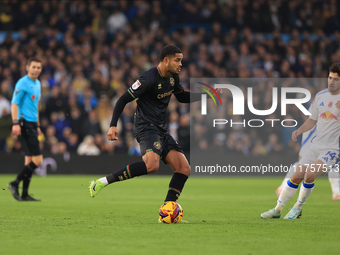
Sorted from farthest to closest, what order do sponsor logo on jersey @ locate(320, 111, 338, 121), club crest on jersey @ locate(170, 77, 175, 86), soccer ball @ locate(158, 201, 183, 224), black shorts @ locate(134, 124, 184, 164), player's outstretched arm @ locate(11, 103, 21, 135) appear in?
player's outstretched arm @ locate(11, 103, 21, 135), sponsor logo on jersey @ locate(320, 111, 338, 121), club crest on jersey @ locate(170, 77, 175, 86), black shorts @ locate(134, 124, 184, 164), soccer ball @ locate(158, 201, 183, 224)

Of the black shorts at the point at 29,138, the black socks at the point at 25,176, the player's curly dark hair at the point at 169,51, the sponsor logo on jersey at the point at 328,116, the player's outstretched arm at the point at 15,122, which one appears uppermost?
the player's curly dark hair at the point at 169,51

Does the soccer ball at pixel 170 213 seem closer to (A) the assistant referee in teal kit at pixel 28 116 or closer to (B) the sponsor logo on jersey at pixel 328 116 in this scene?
(B) the sponsor logo on jersey at pixel 328 116

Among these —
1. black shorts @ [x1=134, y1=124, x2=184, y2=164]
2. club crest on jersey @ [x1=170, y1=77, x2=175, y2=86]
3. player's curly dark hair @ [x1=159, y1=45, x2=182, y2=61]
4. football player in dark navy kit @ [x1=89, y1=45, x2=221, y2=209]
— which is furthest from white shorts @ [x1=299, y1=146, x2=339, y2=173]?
player's curly dark hair @ [x1=159, y1=45, x2=182, y2=61]

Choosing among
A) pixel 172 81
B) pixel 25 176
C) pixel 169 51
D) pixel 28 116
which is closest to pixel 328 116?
pixel 172 81

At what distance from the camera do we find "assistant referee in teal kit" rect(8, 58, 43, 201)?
9844 millimetres

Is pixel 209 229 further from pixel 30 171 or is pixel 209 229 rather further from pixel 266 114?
pixel 266 114

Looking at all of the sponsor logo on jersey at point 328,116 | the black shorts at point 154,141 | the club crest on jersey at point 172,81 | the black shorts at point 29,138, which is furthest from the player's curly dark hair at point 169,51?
the black shorts at point 29,138

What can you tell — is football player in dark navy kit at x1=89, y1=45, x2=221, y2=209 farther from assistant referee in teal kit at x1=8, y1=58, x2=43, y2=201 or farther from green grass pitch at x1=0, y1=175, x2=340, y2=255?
assistant referee in teal kit at x1=8, y1=58, x2=43, y2=201

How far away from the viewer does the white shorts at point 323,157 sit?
7.11 metres

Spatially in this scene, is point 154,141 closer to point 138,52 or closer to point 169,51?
point 169,51

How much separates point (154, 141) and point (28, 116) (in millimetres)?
4089

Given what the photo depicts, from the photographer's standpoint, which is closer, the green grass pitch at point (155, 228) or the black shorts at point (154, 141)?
the green grass pitch at point (155, 228)

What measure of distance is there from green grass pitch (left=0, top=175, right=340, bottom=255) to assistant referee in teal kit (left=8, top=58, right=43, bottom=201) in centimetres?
48

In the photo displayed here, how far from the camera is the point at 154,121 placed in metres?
6.93
